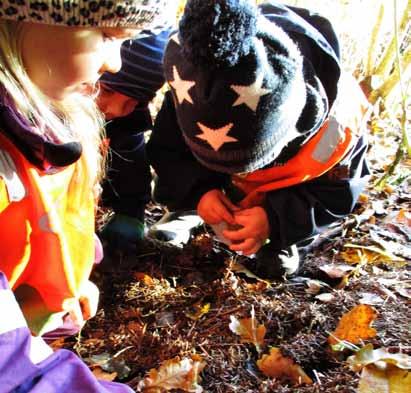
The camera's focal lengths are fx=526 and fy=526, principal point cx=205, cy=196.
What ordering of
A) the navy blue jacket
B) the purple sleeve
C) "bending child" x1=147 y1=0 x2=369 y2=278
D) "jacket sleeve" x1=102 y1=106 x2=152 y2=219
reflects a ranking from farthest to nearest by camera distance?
1. "jacket sleeve" x1=102 y1=106 x2=152 y2=219
2. the navy blue jacket
3. "bending child" x1=147 y1=0 x2=369 y2=278
4. the purple sleeve

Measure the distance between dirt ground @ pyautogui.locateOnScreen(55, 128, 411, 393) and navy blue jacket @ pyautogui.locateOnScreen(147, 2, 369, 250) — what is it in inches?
6.7

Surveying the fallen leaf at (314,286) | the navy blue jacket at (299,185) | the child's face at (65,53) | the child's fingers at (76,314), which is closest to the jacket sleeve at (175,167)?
the navy blue jacket at (299,185)

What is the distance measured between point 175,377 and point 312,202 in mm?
701

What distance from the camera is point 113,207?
2078 millimetres

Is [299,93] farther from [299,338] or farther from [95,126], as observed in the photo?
[299,338]

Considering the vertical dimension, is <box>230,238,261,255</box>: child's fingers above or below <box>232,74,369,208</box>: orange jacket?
below

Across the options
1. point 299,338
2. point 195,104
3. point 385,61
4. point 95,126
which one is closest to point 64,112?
point 95,126

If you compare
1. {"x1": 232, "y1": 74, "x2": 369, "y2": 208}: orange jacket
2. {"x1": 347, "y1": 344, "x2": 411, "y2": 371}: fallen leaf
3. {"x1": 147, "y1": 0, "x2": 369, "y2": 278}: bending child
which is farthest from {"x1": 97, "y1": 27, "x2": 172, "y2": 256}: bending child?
{"x1": 347, "y1": 344, "x2": 411, "y2": 371}: fallen leaf

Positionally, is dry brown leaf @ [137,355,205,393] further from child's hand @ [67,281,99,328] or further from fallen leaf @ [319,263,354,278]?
fallen leaf @ [319,263,354,278]

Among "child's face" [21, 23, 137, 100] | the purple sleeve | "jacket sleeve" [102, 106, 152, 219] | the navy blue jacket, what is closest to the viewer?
the purple sleeve

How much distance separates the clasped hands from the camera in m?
1.70

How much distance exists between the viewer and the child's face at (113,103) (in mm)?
1748

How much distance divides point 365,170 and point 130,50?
0.91 meters

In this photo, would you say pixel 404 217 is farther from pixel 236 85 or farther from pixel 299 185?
pixel 236 85
